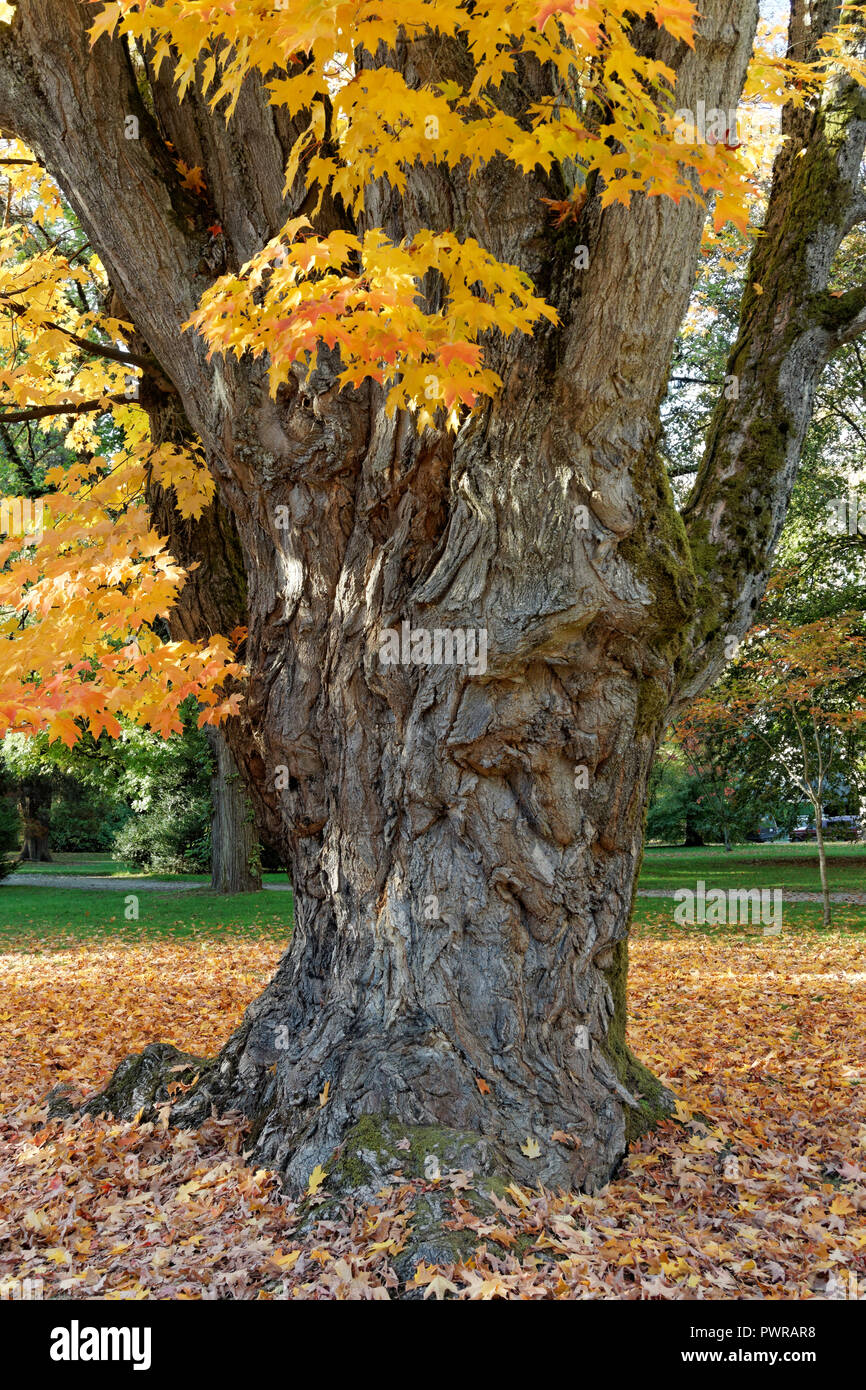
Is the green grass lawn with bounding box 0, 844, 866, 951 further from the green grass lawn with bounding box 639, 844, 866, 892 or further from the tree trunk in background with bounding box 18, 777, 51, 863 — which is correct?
the tree trunk in background with bounding box 18, 777, 51, 863

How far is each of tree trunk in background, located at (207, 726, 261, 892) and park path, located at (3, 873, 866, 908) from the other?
671 mm

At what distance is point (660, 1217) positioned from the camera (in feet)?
12.6

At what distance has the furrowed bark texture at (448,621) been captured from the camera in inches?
154

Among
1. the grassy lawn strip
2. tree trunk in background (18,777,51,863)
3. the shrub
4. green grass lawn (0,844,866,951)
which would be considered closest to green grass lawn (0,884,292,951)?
green grass lawn (0,844,866,951)

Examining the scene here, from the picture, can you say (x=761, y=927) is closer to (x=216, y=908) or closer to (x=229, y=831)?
(x=216, y=908)

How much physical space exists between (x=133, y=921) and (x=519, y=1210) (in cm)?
1205

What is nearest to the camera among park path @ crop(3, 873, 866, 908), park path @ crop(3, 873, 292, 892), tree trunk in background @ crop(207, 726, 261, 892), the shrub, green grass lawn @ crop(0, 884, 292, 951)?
green grass lawn @ crop(0, 884, 292, 951)

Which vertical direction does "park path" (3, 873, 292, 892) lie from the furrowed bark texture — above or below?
below

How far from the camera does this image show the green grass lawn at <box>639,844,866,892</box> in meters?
18.5

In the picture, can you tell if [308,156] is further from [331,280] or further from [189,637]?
[189,637]

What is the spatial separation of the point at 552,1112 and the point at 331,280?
337 cm

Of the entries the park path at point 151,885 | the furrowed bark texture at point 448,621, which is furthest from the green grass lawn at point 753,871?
the furrowed bark texture at point 448,621

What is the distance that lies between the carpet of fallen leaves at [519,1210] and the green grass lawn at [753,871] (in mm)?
12475

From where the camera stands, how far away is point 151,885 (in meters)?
20.1
